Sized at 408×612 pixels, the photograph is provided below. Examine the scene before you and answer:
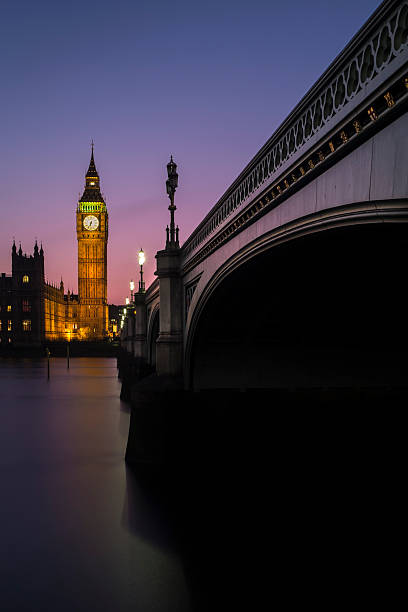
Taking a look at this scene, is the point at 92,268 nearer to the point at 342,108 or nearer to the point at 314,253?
the point at 314,253

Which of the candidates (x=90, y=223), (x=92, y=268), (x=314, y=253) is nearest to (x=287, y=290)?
(x=314, y=253)

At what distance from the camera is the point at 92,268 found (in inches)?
4875

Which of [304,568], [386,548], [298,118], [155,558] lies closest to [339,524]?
[386,548]

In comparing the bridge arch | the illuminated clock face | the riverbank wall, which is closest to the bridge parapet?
the bridge arch

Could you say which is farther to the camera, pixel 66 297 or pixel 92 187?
pixel 92 187

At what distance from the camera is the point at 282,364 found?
46.6ft

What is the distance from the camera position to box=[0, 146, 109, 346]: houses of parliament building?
9875 cm

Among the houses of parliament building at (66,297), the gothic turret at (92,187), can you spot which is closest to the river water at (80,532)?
the houses of parliament building at (66,297)

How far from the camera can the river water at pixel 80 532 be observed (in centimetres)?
Result: 855

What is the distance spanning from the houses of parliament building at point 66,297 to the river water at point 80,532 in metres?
80.4

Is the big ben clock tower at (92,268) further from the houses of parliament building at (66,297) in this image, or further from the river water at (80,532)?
the river water at (80,532)

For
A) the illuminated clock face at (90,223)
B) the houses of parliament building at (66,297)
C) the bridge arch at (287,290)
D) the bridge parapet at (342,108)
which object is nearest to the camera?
the bridge parapet at (342,108)

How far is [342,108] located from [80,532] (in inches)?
413

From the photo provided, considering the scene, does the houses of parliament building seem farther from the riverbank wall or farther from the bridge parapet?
the bridge parapet
